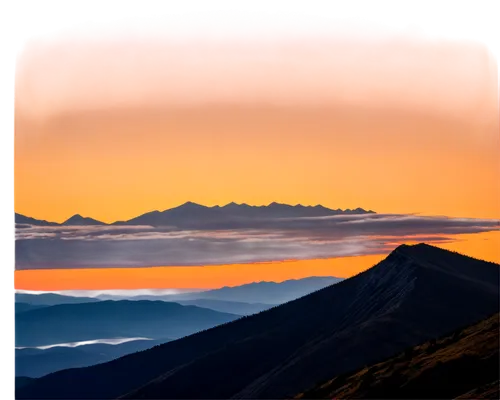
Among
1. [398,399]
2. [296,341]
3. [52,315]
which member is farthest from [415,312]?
[52,315]

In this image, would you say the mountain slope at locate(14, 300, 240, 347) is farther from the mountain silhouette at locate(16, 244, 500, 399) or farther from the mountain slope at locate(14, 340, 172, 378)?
the mountain silhouette at locate(16, 244, 500, 399)

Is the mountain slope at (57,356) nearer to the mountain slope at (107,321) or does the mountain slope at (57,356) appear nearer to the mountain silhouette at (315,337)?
the mountain slope at (107,321)

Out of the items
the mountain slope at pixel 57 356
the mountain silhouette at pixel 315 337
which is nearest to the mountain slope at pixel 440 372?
the mountain slope at pixel 57 356

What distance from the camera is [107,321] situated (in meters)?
61.9

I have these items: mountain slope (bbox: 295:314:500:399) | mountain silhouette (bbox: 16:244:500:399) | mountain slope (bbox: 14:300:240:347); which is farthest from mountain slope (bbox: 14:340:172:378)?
mountain silhouette (bbox: 16:244:500:399)

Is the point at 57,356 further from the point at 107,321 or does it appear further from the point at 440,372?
the point at 440,372

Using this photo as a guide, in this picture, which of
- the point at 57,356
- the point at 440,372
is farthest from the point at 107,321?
the point at 440,372

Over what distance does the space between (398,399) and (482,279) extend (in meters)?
51.7

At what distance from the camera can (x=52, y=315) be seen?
5050cm

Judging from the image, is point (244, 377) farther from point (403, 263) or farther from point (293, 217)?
point (293, 217)

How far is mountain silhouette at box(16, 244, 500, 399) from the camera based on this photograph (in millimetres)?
99250

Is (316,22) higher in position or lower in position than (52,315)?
higher

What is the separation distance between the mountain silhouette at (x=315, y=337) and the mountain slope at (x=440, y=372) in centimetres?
3407

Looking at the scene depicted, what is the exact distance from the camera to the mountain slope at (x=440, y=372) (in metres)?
49.7
